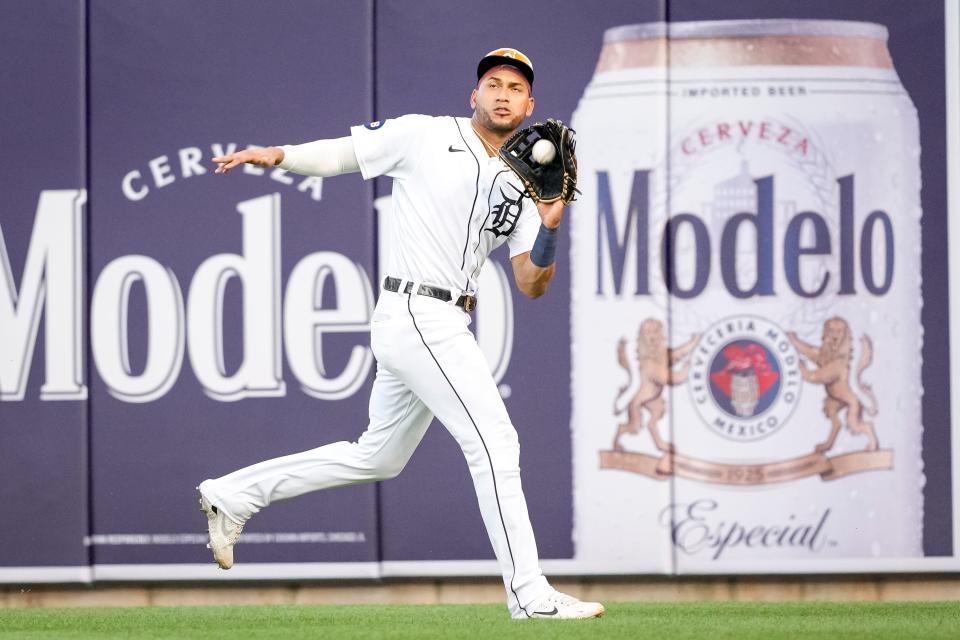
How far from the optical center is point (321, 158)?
170 inches

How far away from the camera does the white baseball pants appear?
165 inches

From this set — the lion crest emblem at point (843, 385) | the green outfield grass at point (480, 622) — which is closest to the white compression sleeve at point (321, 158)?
the green outfield grass at point (480, 622)

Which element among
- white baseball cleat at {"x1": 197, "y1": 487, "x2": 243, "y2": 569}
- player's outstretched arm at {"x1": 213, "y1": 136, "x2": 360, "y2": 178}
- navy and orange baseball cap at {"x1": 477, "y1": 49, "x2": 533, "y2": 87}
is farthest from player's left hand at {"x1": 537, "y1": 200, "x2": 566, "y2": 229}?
white baseball cleat at {"x1": 197, "y1": 487, "x2": 243, "y2": 569}

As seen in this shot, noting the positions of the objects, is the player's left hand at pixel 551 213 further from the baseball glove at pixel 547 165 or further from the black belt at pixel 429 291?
the black belt at pixel 429 291

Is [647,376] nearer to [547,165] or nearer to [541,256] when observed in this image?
[541,256]

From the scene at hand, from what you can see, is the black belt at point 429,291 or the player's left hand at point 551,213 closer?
the player's left hand at point 551,213

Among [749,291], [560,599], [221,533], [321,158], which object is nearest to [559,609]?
[560,599]

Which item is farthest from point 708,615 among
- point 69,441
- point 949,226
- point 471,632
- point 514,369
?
point 69,441

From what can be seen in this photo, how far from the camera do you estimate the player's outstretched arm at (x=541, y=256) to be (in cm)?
419

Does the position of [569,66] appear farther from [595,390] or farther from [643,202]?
[595,390]

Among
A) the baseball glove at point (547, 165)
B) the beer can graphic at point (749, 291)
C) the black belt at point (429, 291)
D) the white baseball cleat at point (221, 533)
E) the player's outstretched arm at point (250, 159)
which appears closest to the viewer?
the player's outstretched arm at point (250, 159)

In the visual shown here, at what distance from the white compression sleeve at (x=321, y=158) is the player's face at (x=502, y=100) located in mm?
435

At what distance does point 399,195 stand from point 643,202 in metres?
1.93

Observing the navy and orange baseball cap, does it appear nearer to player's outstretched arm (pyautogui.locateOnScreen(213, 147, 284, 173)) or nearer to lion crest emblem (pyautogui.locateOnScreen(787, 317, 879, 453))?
player's outstretched arm (pyautogui.locateOnScreen(213, 147, 284, 173))
